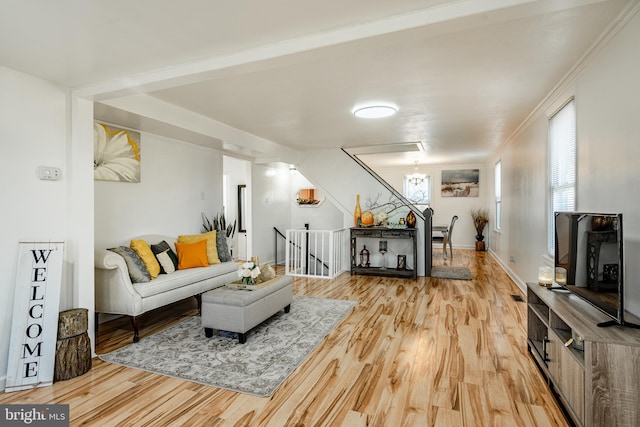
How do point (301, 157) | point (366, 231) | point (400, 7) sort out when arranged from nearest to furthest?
point (400, 7) → point (366, 231) → point (301, 157)

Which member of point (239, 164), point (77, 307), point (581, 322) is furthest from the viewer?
point (239, 164)

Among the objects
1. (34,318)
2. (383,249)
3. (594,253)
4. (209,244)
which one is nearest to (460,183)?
(383,249)

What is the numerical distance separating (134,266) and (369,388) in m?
2.62

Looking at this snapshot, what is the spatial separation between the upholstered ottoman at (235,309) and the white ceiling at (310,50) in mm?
1933

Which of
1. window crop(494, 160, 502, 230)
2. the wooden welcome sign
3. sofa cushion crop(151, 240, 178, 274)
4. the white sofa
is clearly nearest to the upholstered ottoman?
the white sofa

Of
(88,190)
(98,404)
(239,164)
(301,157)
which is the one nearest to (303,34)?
(88,190)

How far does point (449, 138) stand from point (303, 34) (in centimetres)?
439

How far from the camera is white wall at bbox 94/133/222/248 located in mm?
3982

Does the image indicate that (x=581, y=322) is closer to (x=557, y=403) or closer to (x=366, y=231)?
(x=557, y=403)

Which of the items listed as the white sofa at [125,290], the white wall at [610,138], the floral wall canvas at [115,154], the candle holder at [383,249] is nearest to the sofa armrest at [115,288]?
the white sofa at [125,290]

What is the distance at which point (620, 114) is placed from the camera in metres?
2.21

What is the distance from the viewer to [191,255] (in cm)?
441

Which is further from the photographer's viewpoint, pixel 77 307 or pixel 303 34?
pixel 77 307

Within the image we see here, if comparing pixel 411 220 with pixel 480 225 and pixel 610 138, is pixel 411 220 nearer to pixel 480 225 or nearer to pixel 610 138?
pixel 610 138
